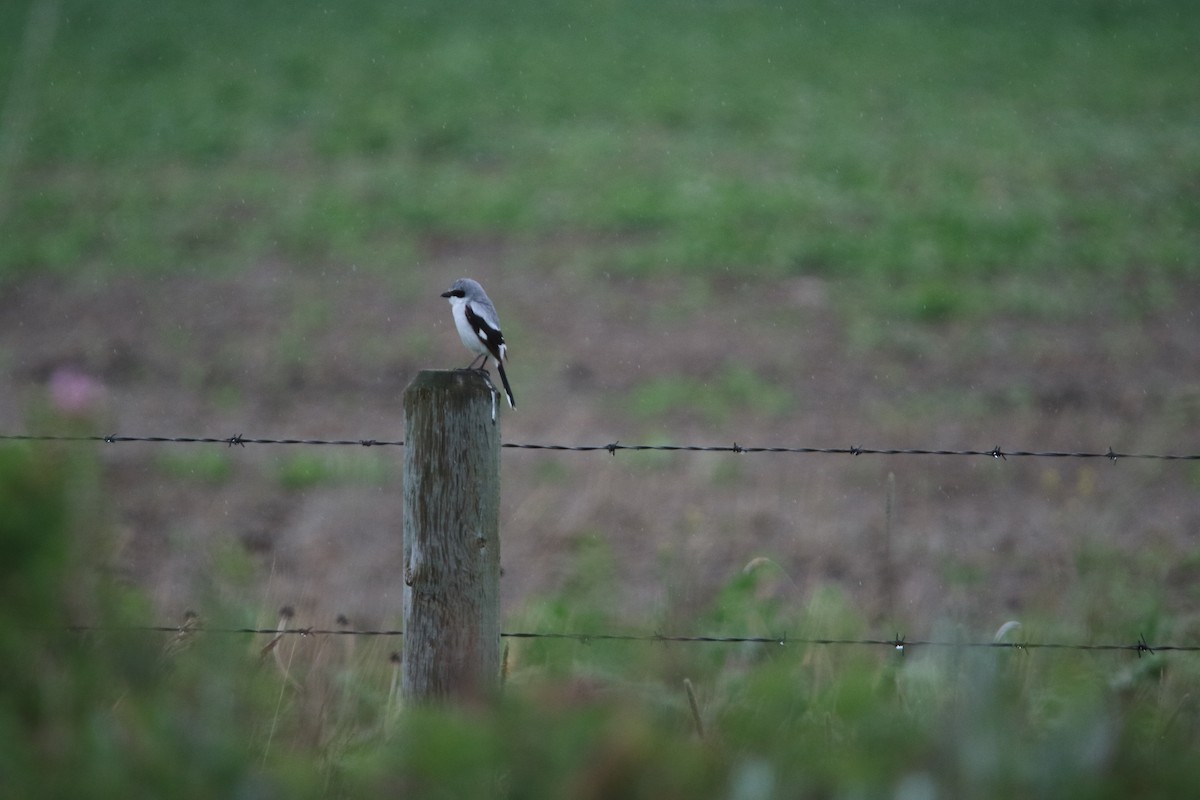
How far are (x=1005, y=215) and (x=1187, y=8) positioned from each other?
53.4 ft

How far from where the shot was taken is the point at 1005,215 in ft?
59.9

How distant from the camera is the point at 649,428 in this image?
12031mm

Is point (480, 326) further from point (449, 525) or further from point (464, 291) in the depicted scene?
point (449, 525)

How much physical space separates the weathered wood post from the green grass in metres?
12.7

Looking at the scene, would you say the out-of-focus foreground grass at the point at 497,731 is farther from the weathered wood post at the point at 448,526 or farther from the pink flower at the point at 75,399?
the weathered wood post at the point at 448,526

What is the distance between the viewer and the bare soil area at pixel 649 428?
8242mm

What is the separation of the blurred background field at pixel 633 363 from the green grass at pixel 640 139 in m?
0.11

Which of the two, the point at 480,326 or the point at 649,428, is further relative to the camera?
the point at 649,428

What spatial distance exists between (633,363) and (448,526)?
34.9 feet

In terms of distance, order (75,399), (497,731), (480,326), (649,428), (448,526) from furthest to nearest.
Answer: (649,428) → (480,326) → (448,526) → (75,399) → (497,731)

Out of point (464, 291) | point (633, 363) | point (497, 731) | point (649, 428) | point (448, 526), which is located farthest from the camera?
point (633, 363)

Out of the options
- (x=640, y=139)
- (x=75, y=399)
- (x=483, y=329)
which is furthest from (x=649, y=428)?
(x=640, y=139)

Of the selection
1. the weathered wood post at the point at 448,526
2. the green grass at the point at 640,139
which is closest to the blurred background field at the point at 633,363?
the green grass at the point at 640,139

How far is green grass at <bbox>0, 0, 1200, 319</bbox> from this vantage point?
704 inches
